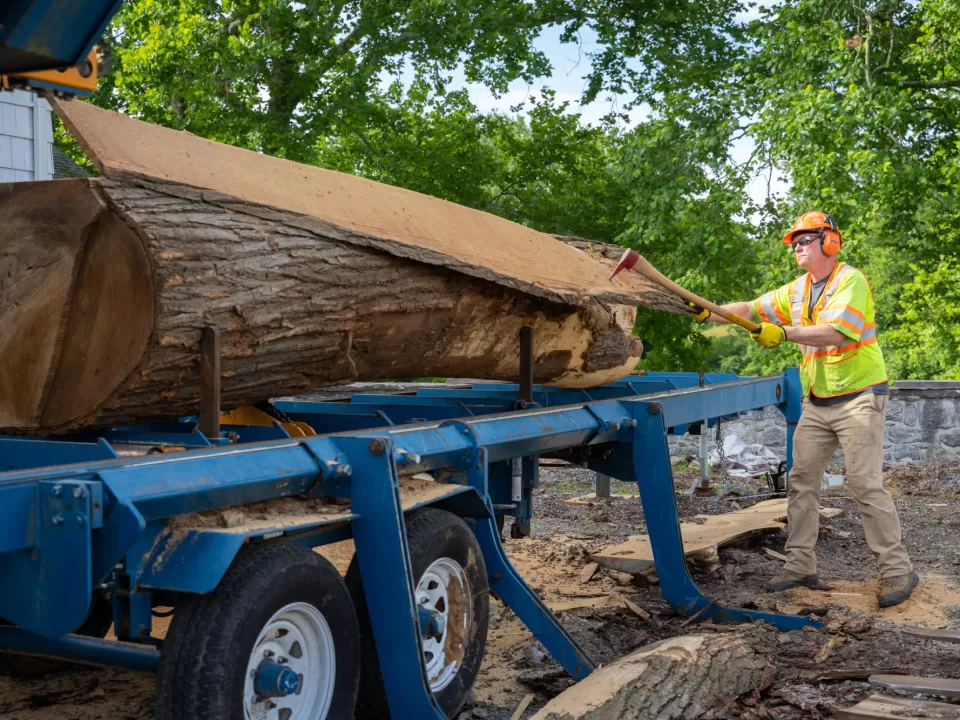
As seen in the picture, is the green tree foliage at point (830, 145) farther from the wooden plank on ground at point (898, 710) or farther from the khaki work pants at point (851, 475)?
the wooden plank on ground at point (898, 710)

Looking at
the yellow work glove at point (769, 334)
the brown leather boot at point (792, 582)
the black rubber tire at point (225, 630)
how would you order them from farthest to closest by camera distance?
the brown leather boot at point (792, 582) → the yellow work glove at point (769, 334) → the black rubber tire at point (225, 630)

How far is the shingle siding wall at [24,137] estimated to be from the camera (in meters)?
8.91

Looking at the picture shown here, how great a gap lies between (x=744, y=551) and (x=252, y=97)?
41.6 ft

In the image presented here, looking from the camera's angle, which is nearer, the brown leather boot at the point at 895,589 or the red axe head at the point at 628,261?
the red axe head at the point at 628,261

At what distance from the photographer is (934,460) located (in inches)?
436

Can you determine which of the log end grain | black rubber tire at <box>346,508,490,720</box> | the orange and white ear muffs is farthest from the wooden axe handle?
the log end grain

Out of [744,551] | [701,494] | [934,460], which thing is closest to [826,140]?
[934,460]

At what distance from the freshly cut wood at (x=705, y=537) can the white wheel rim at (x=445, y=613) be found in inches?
85.8

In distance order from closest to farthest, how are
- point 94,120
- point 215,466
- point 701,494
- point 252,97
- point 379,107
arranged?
point 215,466 → point 94,120 → point 701,494 → point 252,97 → point 379,107

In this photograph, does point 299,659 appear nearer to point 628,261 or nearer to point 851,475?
point 628,261

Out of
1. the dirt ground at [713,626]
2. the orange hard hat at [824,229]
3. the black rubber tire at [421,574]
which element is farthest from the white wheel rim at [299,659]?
the orange hard hat at [824,229]

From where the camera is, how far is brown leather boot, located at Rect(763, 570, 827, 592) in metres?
5.68

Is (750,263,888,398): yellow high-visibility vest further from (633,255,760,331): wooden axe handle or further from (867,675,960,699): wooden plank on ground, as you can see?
(867,675,960,699): wooden plank on ground

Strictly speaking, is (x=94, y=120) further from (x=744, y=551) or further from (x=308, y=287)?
(x=744, y=551)
